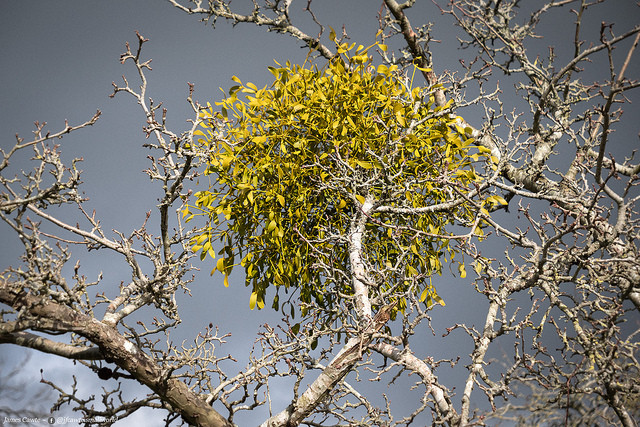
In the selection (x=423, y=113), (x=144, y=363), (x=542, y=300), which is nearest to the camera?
(x=144, y=363)

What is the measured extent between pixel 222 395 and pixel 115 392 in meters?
0.59

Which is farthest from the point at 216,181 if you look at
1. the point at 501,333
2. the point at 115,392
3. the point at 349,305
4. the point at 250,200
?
the point at 501,333

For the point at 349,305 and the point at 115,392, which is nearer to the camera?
the point at 115,392

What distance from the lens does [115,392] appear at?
3342mm

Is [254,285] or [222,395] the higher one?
[254,285]

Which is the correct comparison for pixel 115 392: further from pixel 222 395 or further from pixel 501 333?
pixel 501 333

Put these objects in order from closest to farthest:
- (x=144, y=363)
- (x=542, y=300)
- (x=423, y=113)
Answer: (x=144, y=363) < (x=542, y=300) < (x=423, y=113)

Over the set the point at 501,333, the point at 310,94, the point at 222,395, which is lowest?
the point at 222,395

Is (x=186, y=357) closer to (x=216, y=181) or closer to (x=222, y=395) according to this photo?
(x=222, y=395)

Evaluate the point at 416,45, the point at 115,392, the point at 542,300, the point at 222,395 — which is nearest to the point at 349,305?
the point at 222,395

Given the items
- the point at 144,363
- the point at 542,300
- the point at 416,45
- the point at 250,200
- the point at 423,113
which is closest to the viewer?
the point at 144,363

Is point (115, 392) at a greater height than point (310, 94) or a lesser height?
lesser

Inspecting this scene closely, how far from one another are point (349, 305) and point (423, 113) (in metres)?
1.61

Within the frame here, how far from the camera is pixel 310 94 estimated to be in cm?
420
